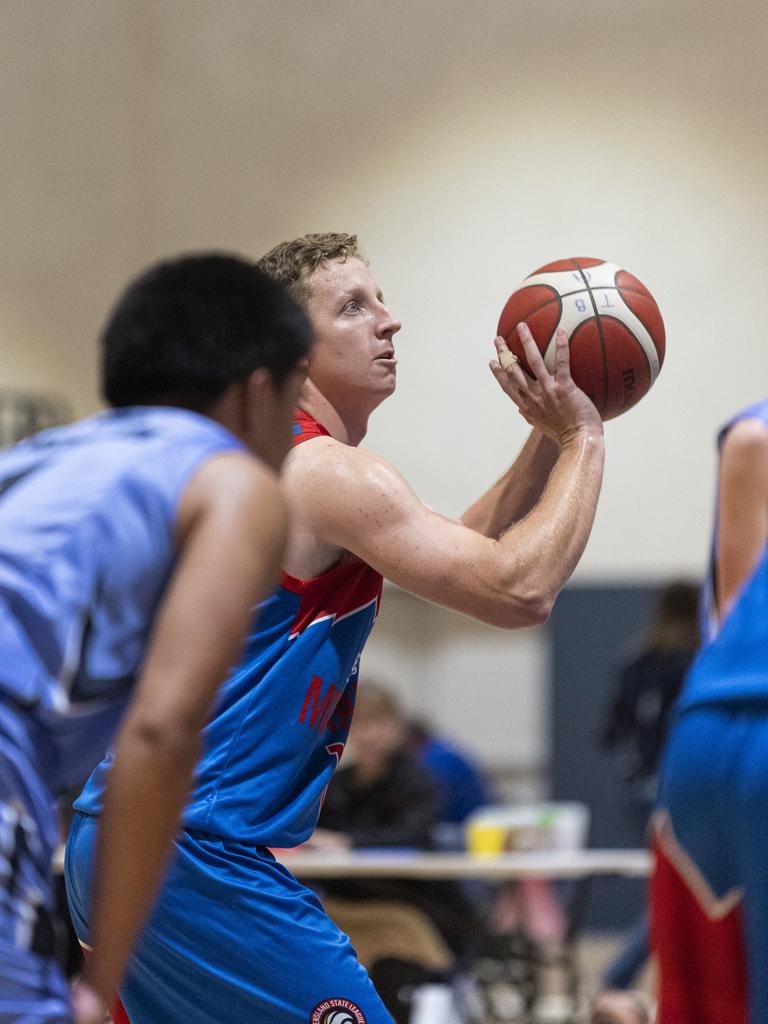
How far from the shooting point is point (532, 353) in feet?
9.57

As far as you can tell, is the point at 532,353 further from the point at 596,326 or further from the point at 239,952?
the point at 239,952

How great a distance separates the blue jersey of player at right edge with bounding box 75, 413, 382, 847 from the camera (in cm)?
257

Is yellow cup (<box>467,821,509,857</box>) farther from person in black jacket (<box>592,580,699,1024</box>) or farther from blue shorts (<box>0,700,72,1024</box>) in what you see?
blue shorts (<box>0,700,72,1024</box>)

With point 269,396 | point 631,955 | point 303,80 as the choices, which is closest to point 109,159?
point 303,80

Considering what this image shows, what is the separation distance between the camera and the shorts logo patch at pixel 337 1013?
244cm

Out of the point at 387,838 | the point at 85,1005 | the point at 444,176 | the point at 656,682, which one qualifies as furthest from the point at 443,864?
the point at 444,176

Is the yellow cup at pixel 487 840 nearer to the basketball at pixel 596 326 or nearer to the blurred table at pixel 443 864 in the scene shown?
the blurred table at pixel 443 864

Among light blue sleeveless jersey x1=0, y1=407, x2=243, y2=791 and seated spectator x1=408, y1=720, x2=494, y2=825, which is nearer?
light blue sleeveless jersey x1=0, y1=407, x2=243, y2=791

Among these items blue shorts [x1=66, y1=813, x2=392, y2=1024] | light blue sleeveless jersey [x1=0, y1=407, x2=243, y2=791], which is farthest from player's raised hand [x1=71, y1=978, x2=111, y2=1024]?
blue shorts [x1=66, y1=813, x2=392, y2=1024]

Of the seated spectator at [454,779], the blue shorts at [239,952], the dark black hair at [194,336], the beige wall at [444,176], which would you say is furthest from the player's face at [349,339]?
the beige wall at [444,176]

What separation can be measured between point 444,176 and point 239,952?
928cm

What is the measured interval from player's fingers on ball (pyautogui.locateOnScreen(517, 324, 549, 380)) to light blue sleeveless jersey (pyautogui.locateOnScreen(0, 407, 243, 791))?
132 centimetres

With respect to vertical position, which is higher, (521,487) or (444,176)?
(444,176)

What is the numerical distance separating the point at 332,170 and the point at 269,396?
983cm
